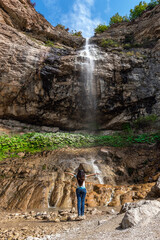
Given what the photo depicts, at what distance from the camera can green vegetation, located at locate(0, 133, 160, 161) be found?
978cm

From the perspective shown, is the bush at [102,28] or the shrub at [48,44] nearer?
the shrub at [48,44]

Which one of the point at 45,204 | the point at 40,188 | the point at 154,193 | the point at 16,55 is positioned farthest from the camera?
the point at 16,55

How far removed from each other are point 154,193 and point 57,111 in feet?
35.2

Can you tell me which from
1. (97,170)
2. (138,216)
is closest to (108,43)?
(97,170)

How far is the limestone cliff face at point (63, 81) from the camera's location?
12109 mm

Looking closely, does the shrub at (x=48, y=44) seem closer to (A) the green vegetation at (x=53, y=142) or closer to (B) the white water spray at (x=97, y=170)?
(A) the green vegetation at (x=53, y=142)

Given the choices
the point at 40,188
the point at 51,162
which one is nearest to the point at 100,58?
the point at 51,162

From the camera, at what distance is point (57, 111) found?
1373 cm

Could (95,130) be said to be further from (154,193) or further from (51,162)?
(154,193)

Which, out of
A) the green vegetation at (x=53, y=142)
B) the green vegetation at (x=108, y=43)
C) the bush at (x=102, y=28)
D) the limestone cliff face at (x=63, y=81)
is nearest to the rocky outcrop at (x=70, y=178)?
the green vegetation at (x=53, y=142)

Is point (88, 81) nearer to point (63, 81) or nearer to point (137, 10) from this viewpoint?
point (63, 81)

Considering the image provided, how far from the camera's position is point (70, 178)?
7105mm

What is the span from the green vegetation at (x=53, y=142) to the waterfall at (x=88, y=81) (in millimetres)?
2857

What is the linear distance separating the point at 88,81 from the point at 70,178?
8631mm
